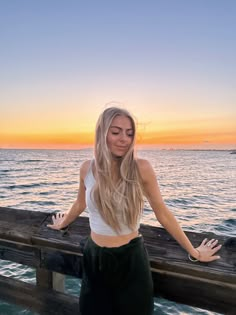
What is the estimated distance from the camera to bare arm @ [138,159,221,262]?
5.67 feet

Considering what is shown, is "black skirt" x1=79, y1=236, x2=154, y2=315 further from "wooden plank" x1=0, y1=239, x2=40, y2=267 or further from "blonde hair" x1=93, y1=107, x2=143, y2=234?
"wooden plank" x1=0, y1=239, x2=40, y2=267

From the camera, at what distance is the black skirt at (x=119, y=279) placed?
1838 millimetres

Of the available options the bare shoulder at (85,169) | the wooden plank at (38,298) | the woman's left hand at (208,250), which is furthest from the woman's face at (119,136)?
the wooden plank at (38,298)

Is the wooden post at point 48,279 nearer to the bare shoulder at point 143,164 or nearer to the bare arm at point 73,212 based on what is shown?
the bare arm at point 73,212

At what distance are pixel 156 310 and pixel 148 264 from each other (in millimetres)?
3807

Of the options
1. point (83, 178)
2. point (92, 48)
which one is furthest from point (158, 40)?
point (83, 178)

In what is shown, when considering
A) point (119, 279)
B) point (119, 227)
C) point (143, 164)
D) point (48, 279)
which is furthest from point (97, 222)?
point (48, 279)

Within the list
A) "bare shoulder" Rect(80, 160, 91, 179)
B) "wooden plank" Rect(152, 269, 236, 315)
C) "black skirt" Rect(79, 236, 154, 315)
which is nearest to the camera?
"wooden plank" Rect(152, 269, 236, 315)

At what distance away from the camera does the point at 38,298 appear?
2291 millimetres

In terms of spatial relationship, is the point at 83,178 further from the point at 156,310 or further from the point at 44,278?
the point at 156,310

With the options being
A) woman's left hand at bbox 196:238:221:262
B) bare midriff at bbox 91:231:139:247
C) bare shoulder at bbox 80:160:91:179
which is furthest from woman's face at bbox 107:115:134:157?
woman's left hand at bbox 196:238:221:262

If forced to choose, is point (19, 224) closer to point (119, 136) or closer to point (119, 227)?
point (119, 227)

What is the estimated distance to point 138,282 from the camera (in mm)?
1840

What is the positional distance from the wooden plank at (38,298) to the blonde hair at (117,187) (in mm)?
800
